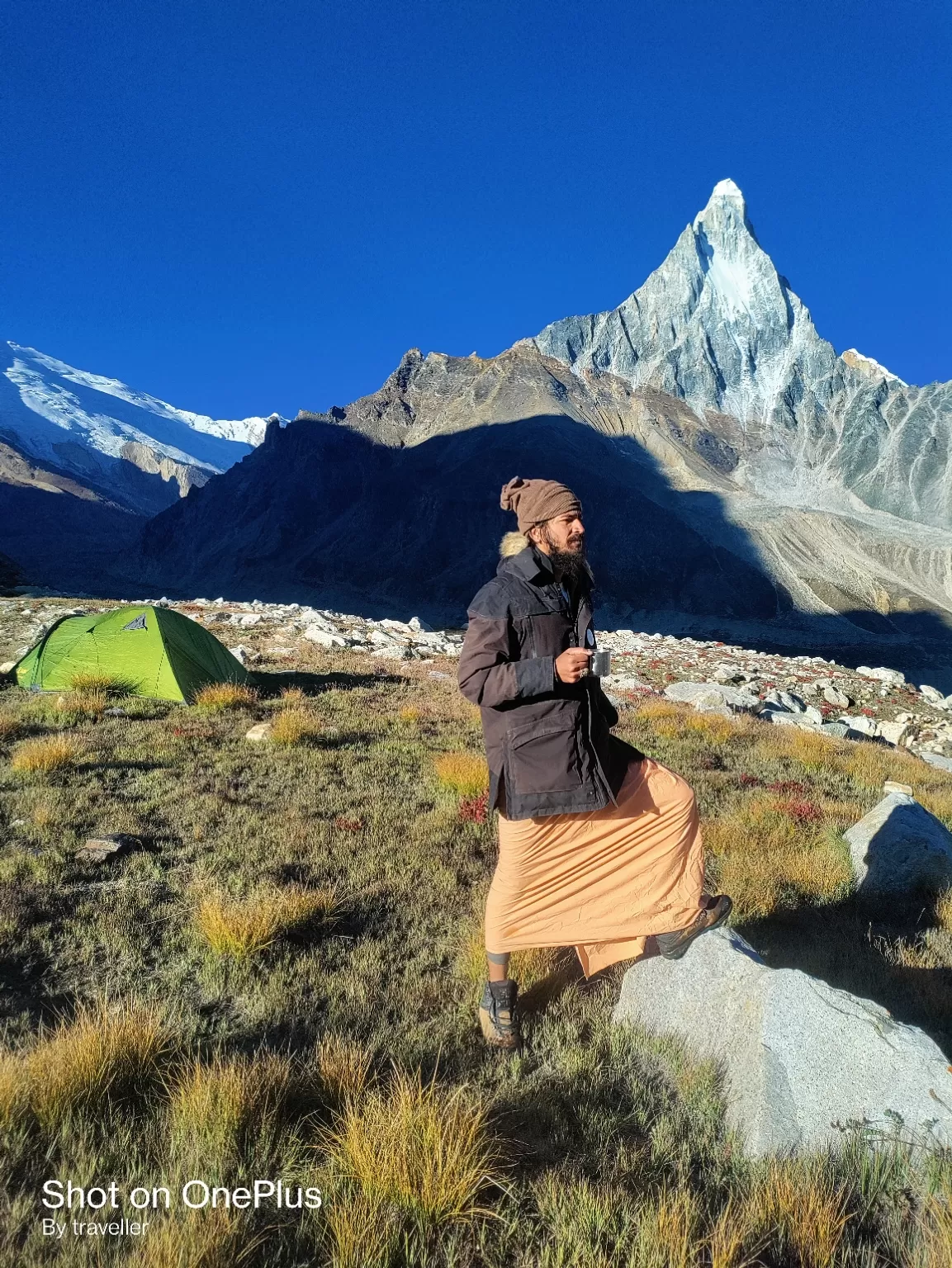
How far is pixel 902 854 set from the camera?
4.91 meters

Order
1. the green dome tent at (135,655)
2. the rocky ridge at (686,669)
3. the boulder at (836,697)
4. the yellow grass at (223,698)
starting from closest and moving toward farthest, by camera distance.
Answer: the yellow grass at (223,698) → the green dome tent at (135,655) → the rocky ridge at (686,669) → the boulder at (836,697)

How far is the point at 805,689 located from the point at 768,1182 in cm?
1938

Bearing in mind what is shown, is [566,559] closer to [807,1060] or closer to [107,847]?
[807,1060]

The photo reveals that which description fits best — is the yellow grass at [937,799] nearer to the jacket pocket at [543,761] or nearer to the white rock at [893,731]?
the jacket pocket at [543,761]

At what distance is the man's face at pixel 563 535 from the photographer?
3.03 meters

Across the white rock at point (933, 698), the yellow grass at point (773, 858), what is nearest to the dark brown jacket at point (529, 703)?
the yellow grass at point (773, 858)

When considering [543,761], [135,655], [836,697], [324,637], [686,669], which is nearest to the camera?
[543,761]

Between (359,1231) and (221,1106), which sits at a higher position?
(359,1231)

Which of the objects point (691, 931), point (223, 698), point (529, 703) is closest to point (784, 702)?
point (223, 698)

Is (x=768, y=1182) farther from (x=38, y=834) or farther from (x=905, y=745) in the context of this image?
(x=905, y=745)

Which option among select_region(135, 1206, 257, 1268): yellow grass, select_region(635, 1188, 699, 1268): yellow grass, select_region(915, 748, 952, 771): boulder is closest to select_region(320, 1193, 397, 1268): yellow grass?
select_region(135, 1206, 257, 1268): yellow grass

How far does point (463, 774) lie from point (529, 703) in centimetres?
416

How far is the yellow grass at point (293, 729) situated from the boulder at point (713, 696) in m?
8.66

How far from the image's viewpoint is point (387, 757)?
25.9 feet
